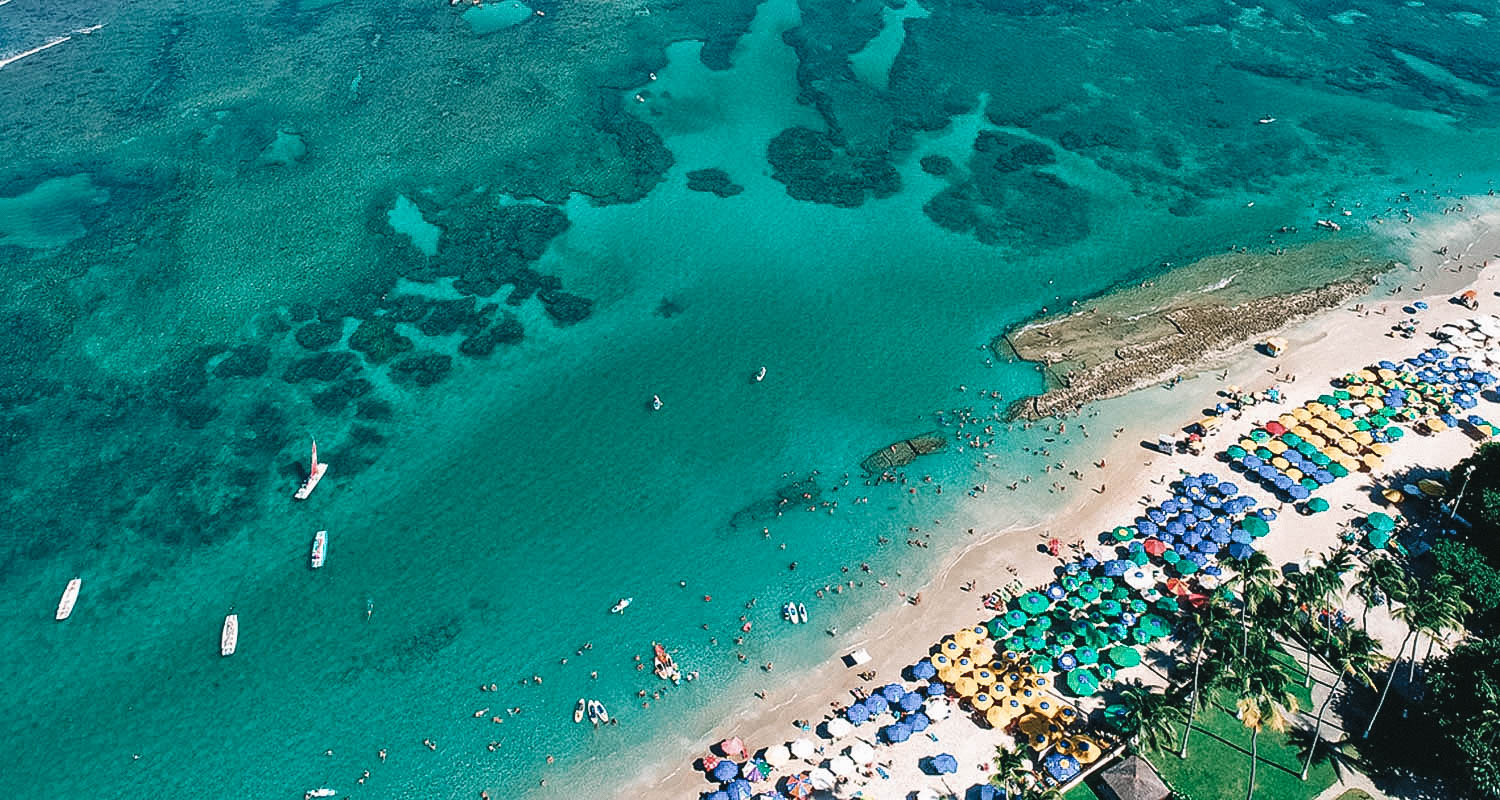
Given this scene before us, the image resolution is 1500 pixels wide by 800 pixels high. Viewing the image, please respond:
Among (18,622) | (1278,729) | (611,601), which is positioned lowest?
(18,622)

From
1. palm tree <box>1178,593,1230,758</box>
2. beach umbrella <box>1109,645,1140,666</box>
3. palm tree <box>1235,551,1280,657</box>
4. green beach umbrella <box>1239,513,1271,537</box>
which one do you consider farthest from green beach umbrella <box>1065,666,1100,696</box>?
green beach umbrella <box>1239,513,1271,537</box>

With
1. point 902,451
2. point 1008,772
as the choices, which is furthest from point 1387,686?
point 902,451

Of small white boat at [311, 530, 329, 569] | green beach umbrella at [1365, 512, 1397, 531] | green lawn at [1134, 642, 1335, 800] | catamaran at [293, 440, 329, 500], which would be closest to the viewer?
green lawn at [1134, 642, 1335, 800]

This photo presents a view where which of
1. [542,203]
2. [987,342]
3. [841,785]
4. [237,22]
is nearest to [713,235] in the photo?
[542,203]

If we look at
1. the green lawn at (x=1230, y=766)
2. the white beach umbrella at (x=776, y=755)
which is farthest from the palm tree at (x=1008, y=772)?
the white beach umbrella at (x=776, y=755)

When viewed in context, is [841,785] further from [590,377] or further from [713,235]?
[713,235]

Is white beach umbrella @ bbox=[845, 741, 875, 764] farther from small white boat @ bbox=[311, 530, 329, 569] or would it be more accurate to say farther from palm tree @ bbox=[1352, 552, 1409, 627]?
small white boat @ bbox=[311, 530, 329, 569]

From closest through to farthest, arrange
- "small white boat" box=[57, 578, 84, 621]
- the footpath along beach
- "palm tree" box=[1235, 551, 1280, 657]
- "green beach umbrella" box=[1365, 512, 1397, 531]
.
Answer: "palm tree" box=[1235, 551, 1280, 657]
the footpath along beach
"green beach umbrella" box=[1365, 512, 1397, 531]
"small white boat" box=[57, 578, 84, 621]
